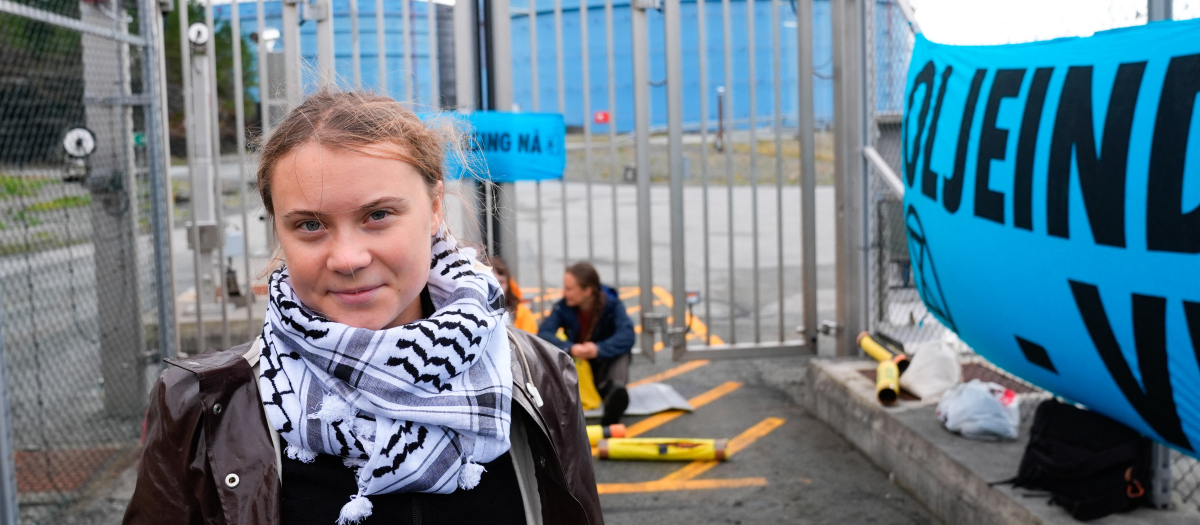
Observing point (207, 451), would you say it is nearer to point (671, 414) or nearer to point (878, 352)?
point (671, 414)

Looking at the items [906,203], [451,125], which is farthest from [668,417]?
[451,125]

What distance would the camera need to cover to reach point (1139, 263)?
2.99 meters

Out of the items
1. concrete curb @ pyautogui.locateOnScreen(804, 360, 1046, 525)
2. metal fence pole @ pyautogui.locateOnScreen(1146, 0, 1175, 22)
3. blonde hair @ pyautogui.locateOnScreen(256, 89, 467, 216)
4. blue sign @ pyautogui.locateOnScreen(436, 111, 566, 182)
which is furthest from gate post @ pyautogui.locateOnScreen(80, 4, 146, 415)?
metal fence pole @ pyautogui.locateOnScreen(1146, 0, 1175, 22)

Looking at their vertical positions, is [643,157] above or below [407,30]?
below

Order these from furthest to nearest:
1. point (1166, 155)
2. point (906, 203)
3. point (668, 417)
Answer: point (668, 417), point (906, 203), point (1166, 155)

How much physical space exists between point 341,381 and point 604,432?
14.6ft

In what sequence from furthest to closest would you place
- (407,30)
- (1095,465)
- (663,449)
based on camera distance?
(407,30), (663,449), (1095,465)

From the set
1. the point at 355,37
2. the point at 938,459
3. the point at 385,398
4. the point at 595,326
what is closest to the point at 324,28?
the point at 355,37

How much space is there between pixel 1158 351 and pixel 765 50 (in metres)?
6.21

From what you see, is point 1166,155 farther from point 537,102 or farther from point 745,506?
point 537,102

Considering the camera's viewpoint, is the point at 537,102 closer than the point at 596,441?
No

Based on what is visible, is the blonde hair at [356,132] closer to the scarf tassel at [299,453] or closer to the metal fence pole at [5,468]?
the scarf tassel at [299,453]

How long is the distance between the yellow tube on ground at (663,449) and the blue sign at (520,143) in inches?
63.5

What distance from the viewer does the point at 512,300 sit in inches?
237
